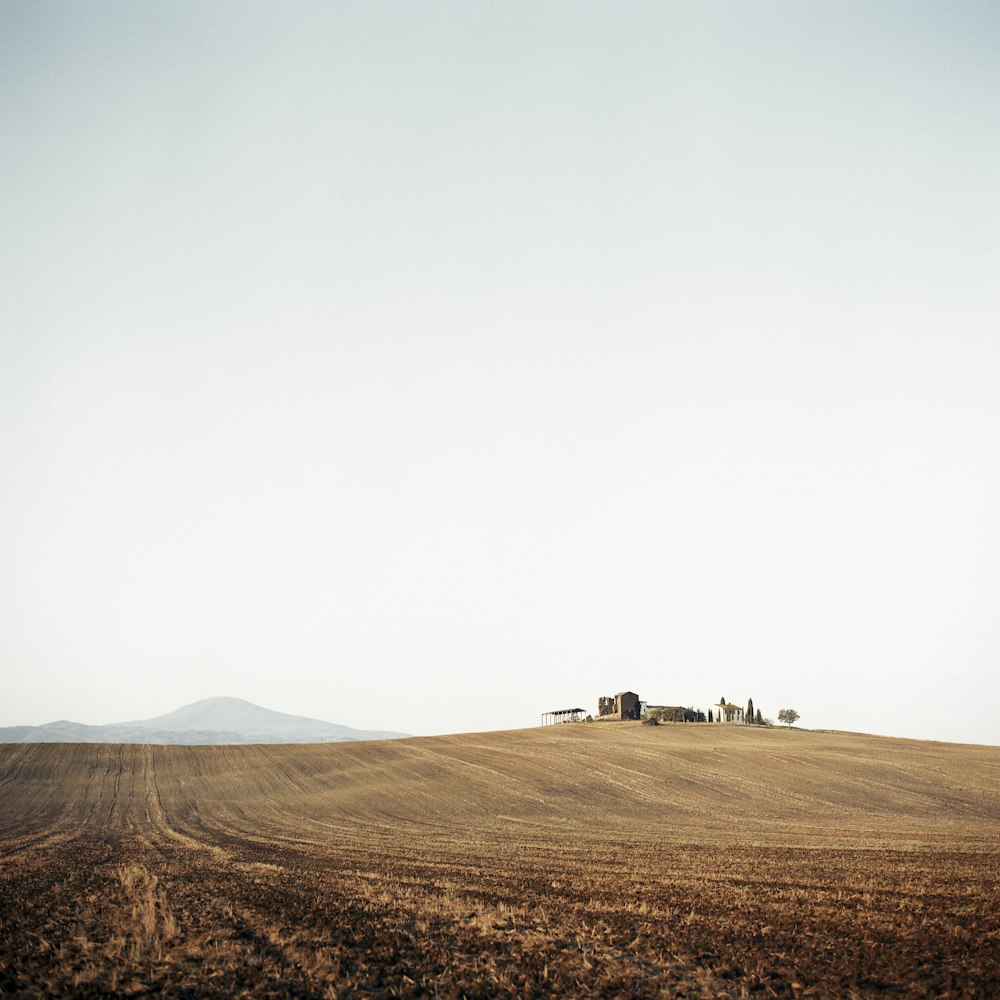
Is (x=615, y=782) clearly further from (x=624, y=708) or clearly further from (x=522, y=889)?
(x=624, y=708)

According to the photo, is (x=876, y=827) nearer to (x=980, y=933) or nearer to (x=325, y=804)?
(x=980, y=933)

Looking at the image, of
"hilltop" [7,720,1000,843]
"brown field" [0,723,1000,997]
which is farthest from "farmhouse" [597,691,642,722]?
"brown field" [0,723,1000,997]

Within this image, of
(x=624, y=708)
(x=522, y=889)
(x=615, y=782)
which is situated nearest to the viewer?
(x=522, y=889)

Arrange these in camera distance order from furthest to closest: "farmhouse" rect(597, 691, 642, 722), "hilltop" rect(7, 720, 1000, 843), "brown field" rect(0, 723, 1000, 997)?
"farmhouse" rect(597, 691, 642, 722)
"hilltop" rect(7, 720, 1000, 843)
"brown field" rect(0, 723, 1000, 997)

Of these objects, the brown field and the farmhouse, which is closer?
the brown field

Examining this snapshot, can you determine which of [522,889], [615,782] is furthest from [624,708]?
[522,889]

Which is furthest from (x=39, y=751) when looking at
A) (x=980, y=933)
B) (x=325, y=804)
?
(x=980, y=933)

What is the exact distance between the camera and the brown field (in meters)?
13.1

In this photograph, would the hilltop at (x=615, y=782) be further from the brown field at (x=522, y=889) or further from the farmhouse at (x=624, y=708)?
the farmhouse at (x=624, y=708)

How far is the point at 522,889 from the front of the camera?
20.8 meters

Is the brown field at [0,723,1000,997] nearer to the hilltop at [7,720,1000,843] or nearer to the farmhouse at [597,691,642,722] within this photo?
the hilltop at [7,720,1000,843]

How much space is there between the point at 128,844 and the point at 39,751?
59651 mm

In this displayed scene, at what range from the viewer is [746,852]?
2842cm

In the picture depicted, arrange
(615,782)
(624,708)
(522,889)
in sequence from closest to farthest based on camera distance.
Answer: (522,889) → (615,782) → (624,708)
